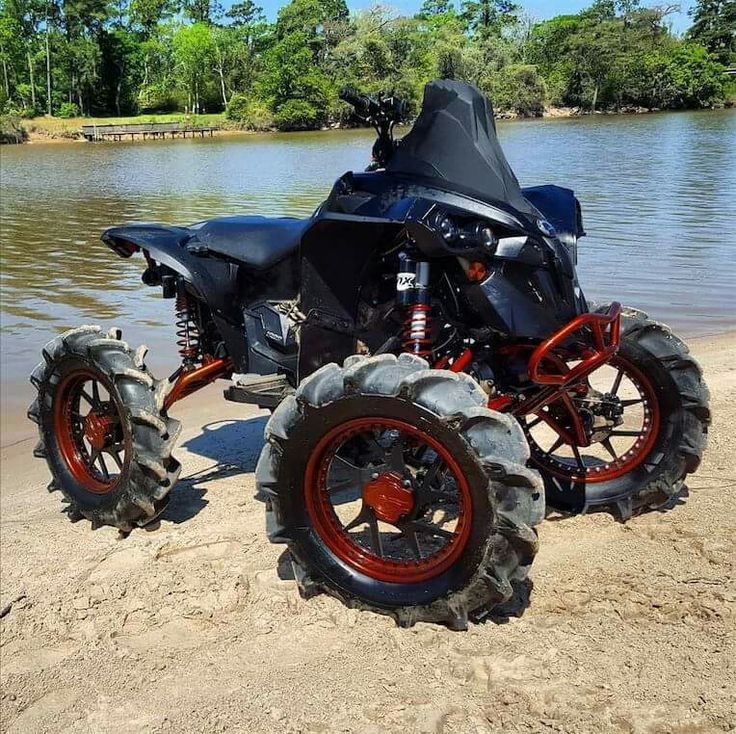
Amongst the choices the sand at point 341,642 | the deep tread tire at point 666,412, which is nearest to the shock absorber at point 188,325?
the sand at point 341,642

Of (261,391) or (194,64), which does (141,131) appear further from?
(261,391)

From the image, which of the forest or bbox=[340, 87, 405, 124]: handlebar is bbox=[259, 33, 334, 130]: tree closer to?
the forest

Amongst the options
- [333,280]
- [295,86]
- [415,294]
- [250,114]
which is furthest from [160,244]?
[295,86]

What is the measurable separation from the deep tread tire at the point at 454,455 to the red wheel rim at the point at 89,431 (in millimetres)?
1305

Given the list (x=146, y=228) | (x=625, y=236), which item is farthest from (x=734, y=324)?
(x=146, y=228)

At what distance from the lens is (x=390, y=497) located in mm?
3248

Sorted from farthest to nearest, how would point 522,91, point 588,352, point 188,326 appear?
point 522,91 → point 188,326 → point 588,352

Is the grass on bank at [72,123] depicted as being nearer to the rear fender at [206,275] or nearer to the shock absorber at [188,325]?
the shock absorber at [188,325]

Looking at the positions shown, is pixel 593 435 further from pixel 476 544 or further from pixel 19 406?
pixel 19 406

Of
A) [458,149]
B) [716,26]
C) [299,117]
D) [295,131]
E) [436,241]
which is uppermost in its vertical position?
[716,26]

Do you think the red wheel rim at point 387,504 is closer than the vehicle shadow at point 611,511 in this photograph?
Yes

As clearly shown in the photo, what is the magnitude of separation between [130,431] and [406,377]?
1.73 m

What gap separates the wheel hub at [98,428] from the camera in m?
4.35

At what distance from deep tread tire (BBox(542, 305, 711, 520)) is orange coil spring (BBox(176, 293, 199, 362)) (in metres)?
2.27
